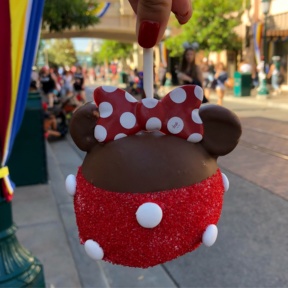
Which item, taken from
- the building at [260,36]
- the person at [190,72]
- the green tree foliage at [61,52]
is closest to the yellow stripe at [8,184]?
the person at [190,72]

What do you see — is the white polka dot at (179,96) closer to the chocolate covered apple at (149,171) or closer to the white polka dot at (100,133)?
the chocolate covered apple at (149,171)

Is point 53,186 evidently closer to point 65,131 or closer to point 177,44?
point 65,131

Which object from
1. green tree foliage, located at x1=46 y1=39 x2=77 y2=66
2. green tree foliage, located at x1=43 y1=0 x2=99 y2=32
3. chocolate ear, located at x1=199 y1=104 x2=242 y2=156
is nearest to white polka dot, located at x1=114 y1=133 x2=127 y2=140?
chocolate ear, located at x1=199 y1=104 x2=242 y2=156

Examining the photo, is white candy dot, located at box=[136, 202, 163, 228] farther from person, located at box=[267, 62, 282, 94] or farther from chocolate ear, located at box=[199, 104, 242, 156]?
person, located at box=[267, 62, 282, 94]

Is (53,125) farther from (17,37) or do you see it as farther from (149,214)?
(149,214)

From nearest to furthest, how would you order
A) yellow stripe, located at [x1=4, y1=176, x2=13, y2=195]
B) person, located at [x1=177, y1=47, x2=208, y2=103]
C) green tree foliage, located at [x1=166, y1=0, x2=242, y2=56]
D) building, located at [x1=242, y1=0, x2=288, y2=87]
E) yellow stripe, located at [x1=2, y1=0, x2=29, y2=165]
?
yellow stripe, located at [x1=2, y1=0, x2=29, y2=165], yellow stripe, located at [x1=4, y1=176, x2=13, y2=195], person, located at [x1=177, y1=47, x2=208, y2=103], building, located at [x1=242, y1=0, x2=288, y2=87], green tree foliage, located at [x1=166, y1=0, x2=242, y2=56]

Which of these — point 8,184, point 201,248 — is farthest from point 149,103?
point 201,248
